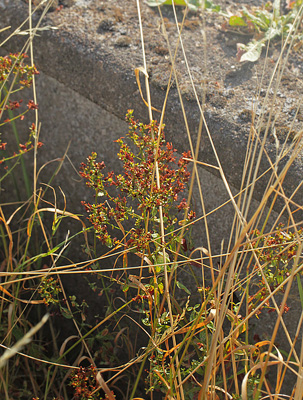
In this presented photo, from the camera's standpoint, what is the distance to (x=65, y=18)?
1.58m

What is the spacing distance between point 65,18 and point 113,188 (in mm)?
571

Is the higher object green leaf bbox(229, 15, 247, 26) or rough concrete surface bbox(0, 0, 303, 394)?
green leaf bbox(229, 15, 247, 26)

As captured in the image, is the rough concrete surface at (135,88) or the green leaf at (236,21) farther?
the green leaf at (236,21)

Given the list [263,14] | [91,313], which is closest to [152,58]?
[263,14]

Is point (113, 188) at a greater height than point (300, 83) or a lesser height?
lesser

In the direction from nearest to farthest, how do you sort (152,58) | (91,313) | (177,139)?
(177,139) < (152,58) < (91,313)

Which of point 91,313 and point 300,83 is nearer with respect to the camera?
point 300,83

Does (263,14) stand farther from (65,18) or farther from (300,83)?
(65,18)

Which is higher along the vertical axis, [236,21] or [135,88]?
[236,21]

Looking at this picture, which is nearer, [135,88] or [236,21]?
[135,88]

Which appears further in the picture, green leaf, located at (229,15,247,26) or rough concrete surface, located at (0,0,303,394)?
green leaf, located at (229,15,247,26)

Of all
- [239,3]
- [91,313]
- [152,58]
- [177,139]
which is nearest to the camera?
[177,139]

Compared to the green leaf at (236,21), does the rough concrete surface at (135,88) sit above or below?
below

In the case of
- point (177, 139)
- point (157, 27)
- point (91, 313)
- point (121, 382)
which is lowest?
point (121, 382)
